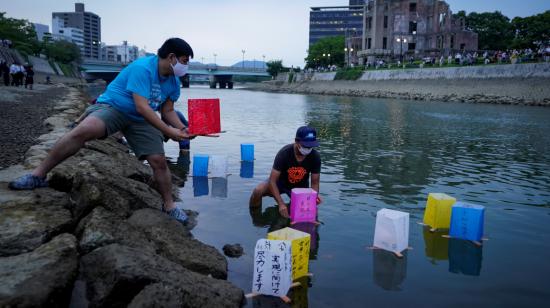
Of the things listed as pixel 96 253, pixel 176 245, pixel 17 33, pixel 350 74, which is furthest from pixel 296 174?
pixel 350 74

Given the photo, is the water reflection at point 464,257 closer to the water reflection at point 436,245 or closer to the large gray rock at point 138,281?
the water reflection at point 436,245

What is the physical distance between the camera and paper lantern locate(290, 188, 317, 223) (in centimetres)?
730

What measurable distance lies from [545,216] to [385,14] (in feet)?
307

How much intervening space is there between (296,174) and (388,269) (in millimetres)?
2557

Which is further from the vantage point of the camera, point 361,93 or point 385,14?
point 385,14

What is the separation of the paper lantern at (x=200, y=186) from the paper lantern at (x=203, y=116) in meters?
3.70

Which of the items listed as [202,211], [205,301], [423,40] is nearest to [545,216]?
[202,211]

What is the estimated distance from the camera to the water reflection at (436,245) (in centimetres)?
630

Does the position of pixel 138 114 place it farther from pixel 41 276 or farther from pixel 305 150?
pixel 305 150

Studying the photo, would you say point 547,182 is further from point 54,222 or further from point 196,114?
point 54,222

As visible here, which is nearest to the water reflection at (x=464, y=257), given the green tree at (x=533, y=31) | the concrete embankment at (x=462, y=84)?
the concrete embankment at (x=462, y=84)

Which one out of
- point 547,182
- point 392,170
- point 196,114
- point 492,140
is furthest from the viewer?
point 492,140

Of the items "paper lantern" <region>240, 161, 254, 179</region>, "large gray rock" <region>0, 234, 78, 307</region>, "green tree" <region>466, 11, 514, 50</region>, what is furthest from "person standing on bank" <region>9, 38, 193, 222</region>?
"green tree" <region>466, 11, 514, 50</region>

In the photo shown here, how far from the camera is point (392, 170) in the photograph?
1235 centimetres
